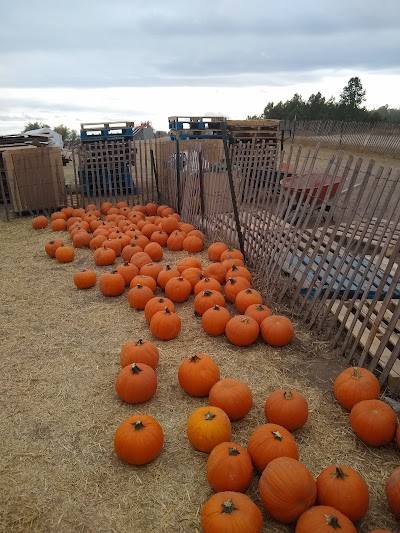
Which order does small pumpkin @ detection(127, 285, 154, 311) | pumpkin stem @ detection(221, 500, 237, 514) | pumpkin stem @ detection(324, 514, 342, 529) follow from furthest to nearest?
small pumpkin @ detection(127, 285, 154, 311)
pumpkin stem @ detection(221, 500, 237, 514)
pumpkin stem @ detection(324, 514, 342, 529)

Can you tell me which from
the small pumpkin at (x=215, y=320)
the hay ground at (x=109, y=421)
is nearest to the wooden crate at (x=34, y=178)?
the hay ground at (x=109, y=421)

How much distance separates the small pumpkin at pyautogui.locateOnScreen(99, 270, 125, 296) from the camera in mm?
5611

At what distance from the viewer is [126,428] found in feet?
9.66

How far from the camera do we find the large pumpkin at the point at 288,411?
3146 millimetres

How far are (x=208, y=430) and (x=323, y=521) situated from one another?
974 mm

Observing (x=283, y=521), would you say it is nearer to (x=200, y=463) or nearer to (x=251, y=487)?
(x=251, y=487)

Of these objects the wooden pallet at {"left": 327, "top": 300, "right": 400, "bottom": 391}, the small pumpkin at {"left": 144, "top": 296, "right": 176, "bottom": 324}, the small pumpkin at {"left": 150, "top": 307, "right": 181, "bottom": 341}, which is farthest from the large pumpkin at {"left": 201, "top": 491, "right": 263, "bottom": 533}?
the small pumpkin at {"left": 144, "top": 296, "right": 176, "bottom": 324}

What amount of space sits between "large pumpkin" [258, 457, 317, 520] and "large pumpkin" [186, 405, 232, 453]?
1.70 ft

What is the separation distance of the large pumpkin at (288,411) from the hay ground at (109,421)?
6.2 inches

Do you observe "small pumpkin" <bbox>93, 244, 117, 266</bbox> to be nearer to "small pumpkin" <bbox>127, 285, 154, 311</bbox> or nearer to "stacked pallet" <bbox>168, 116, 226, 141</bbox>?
"small pumpkin" <bbox>127, 285, 154, 311</bbox>

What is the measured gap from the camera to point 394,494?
8.27 ft

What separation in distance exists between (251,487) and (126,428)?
38.0 inches

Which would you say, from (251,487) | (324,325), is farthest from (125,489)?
(324,325)

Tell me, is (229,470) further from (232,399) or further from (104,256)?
(104,256)
